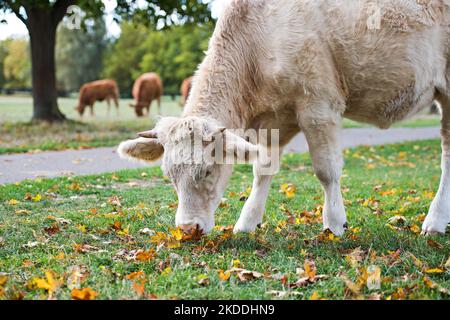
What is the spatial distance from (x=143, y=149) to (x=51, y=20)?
14.4m

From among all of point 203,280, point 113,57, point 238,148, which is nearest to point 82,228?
point 238,148

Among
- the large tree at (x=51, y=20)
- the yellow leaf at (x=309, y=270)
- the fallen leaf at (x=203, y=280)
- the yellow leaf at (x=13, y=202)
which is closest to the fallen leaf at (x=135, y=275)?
the fallen leaf at (x=203, y=280)

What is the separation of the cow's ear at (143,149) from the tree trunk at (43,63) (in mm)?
13923

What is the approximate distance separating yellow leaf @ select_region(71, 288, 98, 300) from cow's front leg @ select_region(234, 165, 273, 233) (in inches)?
89.6

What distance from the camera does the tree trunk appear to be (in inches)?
686

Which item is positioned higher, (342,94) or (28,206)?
(342,94)

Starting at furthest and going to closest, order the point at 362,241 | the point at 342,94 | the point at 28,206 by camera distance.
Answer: the point at 28,206
the point at 342,94
the point at 362,241

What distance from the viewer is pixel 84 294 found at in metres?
3.38

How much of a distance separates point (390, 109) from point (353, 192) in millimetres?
2588

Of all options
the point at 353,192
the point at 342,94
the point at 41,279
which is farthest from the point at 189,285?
the point at 353,192

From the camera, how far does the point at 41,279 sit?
3.63 m

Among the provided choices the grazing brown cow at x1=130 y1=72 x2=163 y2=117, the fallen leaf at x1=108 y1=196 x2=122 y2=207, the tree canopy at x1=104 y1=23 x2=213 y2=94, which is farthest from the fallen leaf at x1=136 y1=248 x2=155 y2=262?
the tree canopy at x1=104 y1=23 x2=213 y2=94

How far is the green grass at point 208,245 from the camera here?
12.0ft
